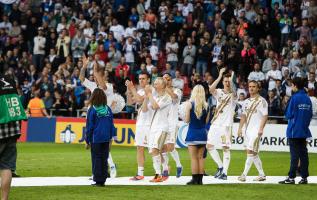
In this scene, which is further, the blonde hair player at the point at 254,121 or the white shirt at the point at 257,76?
the white shirt at the point at 257,76

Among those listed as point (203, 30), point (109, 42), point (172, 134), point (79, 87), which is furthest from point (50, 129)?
point (172, 134)

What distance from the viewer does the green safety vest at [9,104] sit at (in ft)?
45.1

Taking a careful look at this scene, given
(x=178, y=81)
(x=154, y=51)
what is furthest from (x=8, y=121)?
(x=154, y=51)

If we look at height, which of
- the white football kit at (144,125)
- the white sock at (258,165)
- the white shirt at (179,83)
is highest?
the white shirt at (179,83)

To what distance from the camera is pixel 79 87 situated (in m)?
35.9

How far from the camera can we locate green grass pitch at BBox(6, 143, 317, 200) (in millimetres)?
15875

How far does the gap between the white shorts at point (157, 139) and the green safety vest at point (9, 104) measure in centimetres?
514

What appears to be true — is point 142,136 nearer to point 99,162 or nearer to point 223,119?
point 223,119

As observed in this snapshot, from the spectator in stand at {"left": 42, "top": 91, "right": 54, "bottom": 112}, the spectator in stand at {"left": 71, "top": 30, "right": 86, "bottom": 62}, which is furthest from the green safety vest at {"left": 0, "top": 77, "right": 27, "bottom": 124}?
the spectator in stand at {"left": 71, "top": 30, "right": 86, "bottom": 62}

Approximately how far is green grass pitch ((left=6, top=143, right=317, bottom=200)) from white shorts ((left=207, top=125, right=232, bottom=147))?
1.71 m

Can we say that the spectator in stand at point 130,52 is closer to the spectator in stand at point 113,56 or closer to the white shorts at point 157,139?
the spectator in stand at point 113,56

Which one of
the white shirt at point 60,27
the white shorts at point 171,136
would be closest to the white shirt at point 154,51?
the white shirt at point 60,27

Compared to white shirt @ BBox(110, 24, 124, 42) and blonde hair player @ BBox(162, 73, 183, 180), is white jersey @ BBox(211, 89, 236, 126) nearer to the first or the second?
blonde hair player @ BBox(162, 73, 183, 180)

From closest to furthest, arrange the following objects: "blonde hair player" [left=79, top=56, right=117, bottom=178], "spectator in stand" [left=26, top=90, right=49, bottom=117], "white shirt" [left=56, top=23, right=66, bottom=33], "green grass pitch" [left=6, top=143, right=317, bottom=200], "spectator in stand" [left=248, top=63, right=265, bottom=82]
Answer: "green grass pitch" [left=6, top=143, right=317, bottom=200] → "blonde hair player" [left=79, top=56, right=117, bottom=178] → "spectator in stand" [left=248, top=63, right=265, bottom=82] → "spectator in stand" [left=26, top=90, right=49, bottom=117] → "white shirt" [left=56, top=23, right=66, bottom=33]
